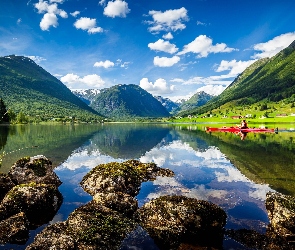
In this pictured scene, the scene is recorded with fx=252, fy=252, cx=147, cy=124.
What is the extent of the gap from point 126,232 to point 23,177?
1410 cm

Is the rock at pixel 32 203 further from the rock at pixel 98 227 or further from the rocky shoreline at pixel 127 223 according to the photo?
the rock at pixel 98 227

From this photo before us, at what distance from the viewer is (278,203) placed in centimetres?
1638

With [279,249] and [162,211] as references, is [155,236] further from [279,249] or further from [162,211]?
[279,249]

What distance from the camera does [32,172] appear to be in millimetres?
24812

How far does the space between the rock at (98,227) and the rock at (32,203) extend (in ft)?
12.6

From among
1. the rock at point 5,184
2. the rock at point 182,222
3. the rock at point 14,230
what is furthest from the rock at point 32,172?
the rock at point 182,222

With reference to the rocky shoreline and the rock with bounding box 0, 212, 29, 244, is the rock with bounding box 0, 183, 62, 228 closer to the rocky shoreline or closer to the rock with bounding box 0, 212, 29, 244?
the rocky shoreline

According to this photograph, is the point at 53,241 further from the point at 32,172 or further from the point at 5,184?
the point at 32,172

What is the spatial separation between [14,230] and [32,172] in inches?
433

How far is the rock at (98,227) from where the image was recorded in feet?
43.9

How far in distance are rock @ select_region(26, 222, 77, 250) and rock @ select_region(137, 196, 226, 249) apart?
4.94m

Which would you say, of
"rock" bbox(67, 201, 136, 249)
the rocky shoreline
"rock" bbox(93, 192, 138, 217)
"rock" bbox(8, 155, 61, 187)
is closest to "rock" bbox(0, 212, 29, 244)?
the rocky shoreline

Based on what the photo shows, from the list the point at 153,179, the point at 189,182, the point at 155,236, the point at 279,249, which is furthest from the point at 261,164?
the point at 155,236

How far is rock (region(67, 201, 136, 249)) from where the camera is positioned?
526 inches
